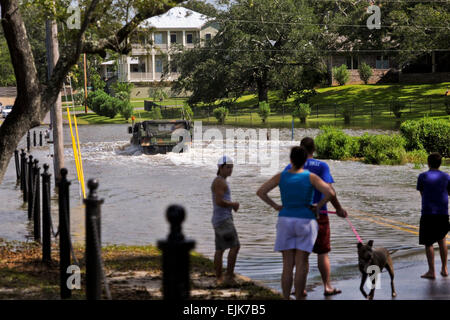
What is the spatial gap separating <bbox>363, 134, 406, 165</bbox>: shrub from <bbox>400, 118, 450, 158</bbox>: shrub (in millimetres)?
832

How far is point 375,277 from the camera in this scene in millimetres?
8414

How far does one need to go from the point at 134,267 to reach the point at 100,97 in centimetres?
6128

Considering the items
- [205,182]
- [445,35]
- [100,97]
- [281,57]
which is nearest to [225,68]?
[281,57]

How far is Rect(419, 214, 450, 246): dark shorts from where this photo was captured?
31.0 feet

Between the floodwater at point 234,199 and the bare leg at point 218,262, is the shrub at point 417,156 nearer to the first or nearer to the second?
the floodwater at point 234,199

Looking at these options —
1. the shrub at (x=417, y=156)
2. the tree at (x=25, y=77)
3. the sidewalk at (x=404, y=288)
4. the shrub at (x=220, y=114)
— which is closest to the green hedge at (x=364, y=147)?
the shrub at (x=417, y=156)

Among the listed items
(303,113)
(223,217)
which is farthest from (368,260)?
(303,113)

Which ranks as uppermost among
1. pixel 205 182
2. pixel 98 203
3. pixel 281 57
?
pixel 281 57

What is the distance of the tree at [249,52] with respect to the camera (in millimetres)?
66500

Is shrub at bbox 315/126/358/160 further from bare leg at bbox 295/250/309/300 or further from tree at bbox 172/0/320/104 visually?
tree at bbox 172/0/320/104

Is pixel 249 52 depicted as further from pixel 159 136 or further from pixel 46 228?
pixel 46 228

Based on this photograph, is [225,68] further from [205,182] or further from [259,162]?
[205,182]

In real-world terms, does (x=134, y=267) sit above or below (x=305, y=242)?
below

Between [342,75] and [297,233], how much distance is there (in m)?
68.5
